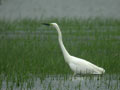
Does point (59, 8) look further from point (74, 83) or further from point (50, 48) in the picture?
point (74, 83)

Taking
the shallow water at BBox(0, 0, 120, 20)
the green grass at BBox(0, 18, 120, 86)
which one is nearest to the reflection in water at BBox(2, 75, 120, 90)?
the green grass at BBox(0, 18, 120, 86)

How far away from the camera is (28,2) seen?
35188 millimetres

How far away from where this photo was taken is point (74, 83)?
369 inches

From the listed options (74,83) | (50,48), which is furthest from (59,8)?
(74,83)

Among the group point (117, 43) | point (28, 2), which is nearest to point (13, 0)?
point (28, 2)

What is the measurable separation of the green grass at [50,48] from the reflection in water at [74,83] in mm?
277

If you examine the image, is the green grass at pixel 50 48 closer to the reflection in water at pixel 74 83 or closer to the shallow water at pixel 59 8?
the reflection in water at pixel 74 83

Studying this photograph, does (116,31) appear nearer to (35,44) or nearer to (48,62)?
(35,44)

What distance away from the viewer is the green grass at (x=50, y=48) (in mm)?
10309

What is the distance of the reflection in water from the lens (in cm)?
873

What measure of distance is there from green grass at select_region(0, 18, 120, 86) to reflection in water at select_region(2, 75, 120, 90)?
277 millimetres

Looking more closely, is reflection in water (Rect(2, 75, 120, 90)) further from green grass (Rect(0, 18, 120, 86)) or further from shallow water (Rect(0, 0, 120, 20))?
shallow water (Rect(0, 0, 120, 20))

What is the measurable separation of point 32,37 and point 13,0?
19.1 m

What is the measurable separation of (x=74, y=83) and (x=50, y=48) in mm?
4365
